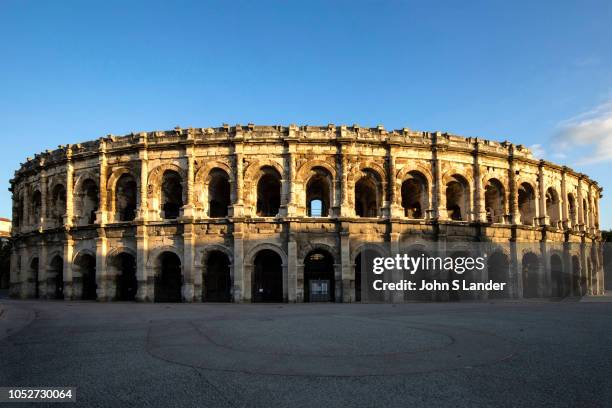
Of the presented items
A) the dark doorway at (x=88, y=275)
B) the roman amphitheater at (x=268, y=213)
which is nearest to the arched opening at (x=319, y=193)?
the roman amphitheater at (x=268, y=213)

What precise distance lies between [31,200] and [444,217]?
2626 centimetres

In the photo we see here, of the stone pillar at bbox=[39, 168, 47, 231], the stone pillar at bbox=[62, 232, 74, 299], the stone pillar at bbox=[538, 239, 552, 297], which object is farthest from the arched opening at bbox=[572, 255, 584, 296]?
the stone pillar at bbox=[39, 168, 47, 231]

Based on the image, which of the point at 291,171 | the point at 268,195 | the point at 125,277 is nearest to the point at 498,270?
the point at 291,171

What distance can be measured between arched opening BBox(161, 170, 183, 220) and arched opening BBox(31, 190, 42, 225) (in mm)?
9445

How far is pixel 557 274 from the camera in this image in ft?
102

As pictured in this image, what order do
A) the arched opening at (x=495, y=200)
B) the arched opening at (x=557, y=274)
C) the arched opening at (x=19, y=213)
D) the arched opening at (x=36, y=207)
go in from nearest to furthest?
the arched opening at (x=495, y=200) → the arched opening at (x=557, y=274) → the arched opening at (x=36, y=207) → the arched opening at (x=19, y=213)

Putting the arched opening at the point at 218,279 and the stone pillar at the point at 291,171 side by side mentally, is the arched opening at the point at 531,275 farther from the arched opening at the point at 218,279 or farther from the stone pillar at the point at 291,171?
the arched opening at the point at 218,279

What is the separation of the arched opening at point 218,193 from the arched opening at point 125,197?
450cm

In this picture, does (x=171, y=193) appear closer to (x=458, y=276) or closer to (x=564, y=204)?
(x=458, y=276)

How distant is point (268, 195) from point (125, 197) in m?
8.48

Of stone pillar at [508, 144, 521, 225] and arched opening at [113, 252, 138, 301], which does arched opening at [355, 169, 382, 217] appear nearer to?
stone pillar at [508, 144, 521, 225]

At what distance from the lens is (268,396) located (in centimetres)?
570

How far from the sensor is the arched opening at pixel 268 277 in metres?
26.4

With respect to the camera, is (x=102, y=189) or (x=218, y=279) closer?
(x=102, y=189)
